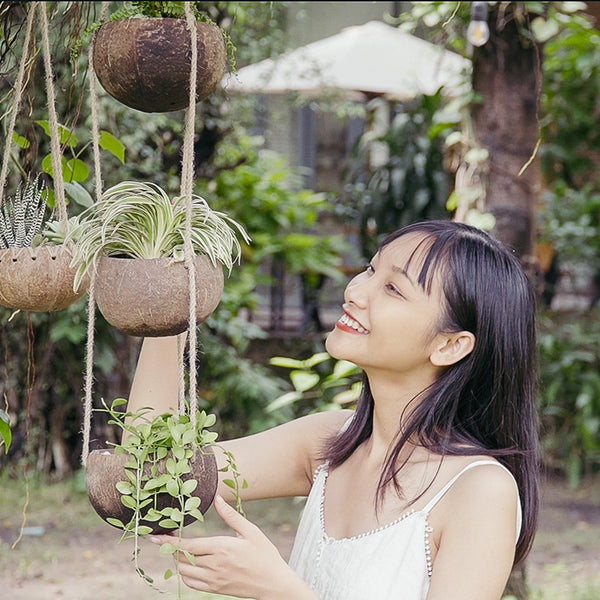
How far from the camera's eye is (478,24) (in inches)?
147

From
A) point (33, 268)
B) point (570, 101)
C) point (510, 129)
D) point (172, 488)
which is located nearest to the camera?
point (172, 488)

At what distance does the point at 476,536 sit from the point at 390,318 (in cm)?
42

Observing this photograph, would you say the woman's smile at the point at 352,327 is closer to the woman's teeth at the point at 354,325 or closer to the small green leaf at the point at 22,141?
the woman's teeth at the point at 354,325

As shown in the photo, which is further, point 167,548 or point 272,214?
point 272,214

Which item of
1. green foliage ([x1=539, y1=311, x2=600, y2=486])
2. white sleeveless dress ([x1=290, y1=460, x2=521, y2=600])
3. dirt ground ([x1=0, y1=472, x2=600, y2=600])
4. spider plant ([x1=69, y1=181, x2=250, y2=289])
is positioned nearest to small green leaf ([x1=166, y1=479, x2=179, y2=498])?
spider plant ([x1=69, y1=181, x2=250, y2=289])

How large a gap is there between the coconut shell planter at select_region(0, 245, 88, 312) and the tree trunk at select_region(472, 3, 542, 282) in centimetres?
267

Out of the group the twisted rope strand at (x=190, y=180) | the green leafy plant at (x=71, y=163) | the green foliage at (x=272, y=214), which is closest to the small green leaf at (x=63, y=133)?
the green leafy plant at (x=71, y=163)

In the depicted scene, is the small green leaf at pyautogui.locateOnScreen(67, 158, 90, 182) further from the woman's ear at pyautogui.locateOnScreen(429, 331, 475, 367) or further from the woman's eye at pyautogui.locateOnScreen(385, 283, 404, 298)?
the woman's ear at pyautogui.locateOnScreen(429, 331, 475, 367)

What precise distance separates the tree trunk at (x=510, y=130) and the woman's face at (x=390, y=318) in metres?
2.23

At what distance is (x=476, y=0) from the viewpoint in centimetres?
368

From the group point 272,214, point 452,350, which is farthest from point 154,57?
point 272,214

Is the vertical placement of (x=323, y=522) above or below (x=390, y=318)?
below

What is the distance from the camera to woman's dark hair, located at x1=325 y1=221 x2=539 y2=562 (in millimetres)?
1816

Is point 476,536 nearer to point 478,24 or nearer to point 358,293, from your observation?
point 358,293
